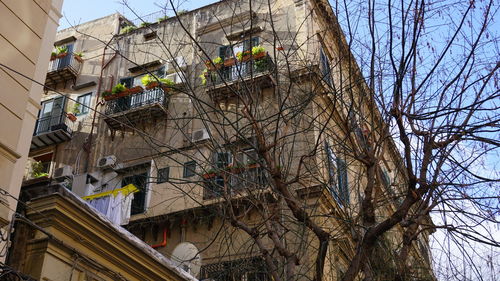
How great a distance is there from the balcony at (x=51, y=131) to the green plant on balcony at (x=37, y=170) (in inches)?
31.4

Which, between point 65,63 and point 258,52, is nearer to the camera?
point 258,52

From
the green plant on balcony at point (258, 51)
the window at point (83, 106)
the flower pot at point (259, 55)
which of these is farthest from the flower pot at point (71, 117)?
the flower pot at point (259, 55)

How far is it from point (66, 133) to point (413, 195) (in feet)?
49.7

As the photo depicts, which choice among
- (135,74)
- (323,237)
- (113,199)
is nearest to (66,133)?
(135,74)

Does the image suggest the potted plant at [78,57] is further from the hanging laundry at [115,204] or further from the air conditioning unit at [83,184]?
the hanging laundry at [115,204]

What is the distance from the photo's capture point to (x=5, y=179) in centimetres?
766

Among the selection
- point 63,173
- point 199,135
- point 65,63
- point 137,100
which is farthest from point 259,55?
point 65,63

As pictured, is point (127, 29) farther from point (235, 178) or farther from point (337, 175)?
point (337, 175)

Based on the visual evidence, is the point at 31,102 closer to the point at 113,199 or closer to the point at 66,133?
the point at 113,199

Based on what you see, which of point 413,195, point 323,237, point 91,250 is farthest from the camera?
point 91,250

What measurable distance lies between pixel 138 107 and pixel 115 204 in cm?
534

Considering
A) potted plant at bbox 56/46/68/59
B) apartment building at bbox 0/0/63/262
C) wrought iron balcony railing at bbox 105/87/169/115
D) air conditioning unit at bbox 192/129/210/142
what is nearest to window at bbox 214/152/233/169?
apartment building at bbox 0/0/63/262

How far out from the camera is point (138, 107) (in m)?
19.5

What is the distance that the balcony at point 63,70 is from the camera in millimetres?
21969
